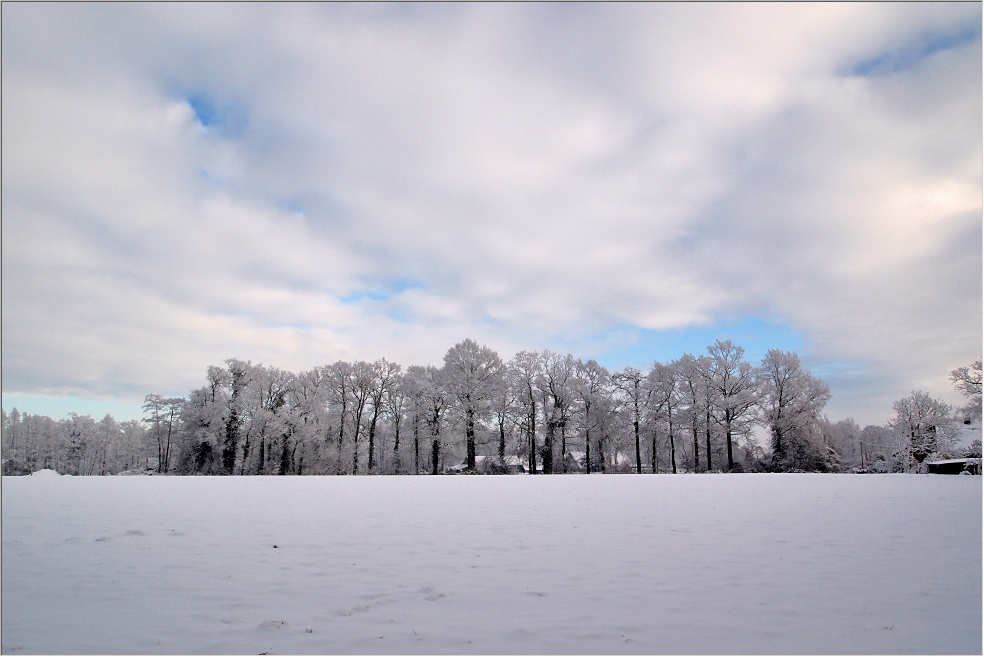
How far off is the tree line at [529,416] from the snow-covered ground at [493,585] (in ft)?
118

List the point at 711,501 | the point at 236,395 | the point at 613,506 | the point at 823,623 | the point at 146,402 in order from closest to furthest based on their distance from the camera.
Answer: the point at 823,623 < the point at 613,506 < the point at 711,501 < the point at 236,395 < the point at 146,402

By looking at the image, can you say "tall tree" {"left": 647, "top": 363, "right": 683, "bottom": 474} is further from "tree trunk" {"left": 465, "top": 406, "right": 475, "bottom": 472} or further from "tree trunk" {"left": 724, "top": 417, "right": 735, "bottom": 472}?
"tree trunk" {"left": 465, "top": 406, "right": 475, "bottom": 472}

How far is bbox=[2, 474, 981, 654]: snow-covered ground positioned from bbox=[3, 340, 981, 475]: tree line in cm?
3589

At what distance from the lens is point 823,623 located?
4.36 meters

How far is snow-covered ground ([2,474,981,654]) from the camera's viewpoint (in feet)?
13.5

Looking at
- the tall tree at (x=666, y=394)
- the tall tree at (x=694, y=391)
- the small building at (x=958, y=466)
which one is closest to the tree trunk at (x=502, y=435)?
the tall tree at (x=666, y=394)

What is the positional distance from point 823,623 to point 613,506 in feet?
29.1

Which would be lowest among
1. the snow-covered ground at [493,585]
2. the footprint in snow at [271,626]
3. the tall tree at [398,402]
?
the snow-covered ground at [493,585]

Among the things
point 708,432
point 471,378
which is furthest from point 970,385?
point 471,378

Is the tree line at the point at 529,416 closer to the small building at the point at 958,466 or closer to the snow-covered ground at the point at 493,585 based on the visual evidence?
the small building at the point at 958,466

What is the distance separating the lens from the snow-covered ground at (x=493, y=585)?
13.5 feet

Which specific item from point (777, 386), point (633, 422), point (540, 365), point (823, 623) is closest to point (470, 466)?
point (540, 365)

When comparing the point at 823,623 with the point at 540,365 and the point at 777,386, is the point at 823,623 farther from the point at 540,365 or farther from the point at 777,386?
the point at 777,386

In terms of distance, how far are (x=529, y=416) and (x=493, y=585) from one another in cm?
4130
